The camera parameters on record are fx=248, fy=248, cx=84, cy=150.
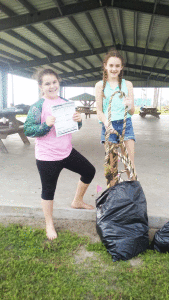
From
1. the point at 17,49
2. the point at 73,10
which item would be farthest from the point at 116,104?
the point at 17,49

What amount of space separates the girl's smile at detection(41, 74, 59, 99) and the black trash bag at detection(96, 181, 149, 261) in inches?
37.3

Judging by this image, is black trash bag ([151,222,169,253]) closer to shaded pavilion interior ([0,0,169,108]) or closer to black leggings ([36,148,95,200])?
black leggings ([36,148,95,200])

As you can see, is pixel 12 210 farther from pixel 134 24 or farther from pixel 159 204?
pixel 134 24

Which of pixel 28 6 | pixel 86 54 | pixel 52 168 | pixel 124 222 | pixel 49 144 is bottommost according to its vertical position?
pixel 124 222

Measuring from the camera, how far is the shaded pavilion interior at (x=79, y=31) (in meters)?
8.36

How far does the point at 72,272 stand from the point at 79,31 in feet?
38.7

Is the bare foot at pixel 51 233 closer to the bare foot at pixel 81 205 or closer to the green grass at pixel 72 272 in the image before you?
the green grass at pixel 72 272

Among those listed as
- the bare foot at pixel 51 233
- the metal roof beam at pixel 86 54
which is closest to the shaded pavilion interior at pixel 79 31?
the metal roof beam at pixel 86 54

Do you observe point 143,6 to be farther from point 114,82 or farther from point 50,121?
point 50,121

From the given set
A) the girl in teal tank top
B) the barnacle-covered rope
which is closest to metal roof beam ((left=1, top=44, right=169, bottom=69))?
the girl in teal tank top

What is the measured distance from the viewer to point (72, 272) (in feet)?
5.89

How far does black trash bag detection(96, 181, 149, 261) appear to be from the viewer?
1937 mm

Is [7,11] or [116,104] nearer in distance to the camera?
[116,104]

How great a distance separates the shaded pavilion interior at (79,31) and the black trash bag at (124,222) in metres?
7.58
